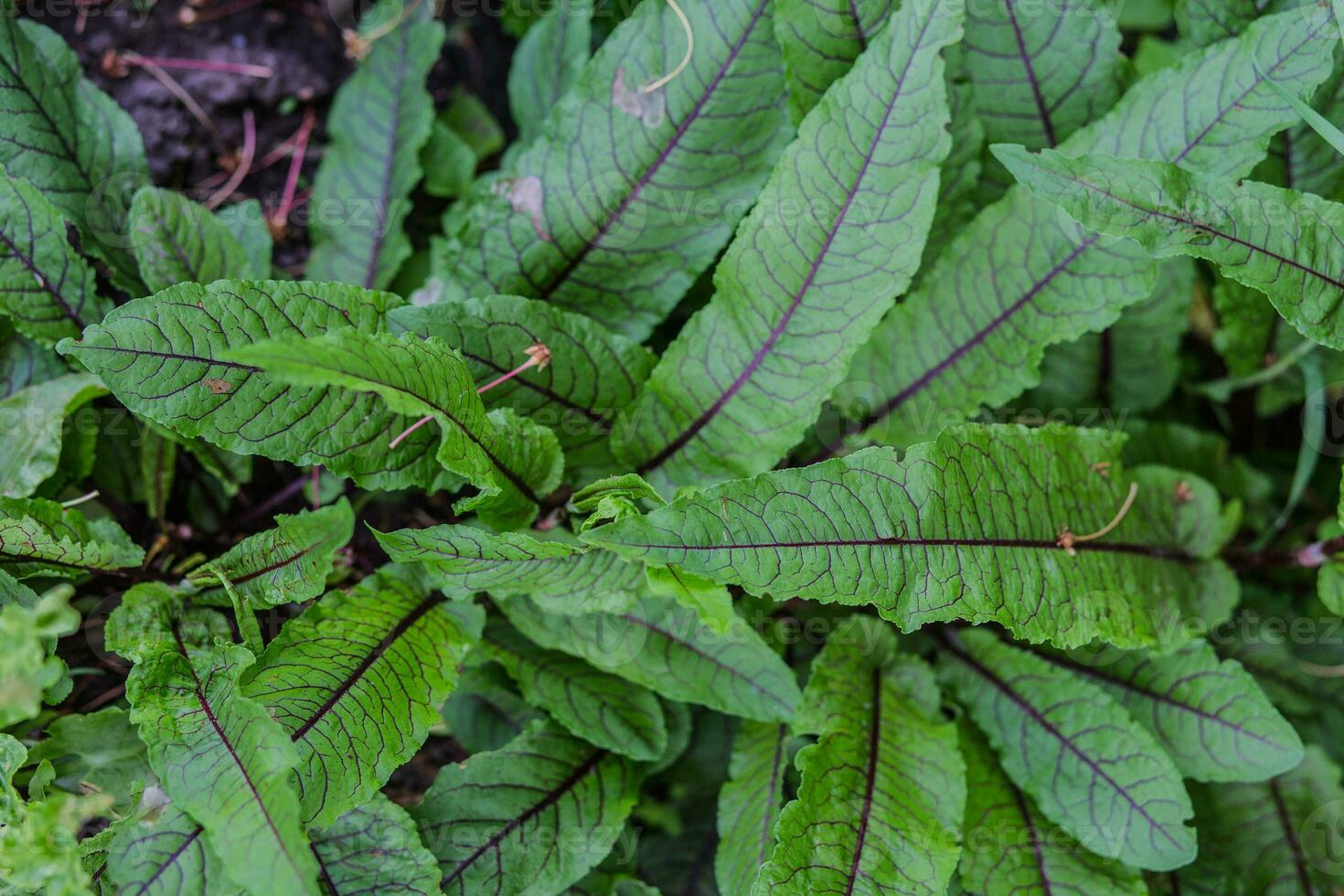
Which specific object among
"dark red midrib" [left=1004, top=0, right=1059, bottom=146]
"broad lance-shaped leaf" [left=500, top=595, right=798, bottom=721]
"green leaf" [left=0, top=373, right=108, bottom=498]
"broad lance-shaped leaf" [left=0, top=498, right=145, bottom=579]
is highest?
"dark red midrib" [left=1004, top=0, right=1059, bottom=146]

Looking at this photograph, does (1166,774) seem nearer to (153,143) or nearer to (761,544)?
(761,544)

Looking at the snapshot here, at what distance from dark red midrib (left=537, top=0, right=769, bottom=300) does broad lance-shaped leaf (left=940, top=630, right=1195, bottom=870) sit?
103 centimetres

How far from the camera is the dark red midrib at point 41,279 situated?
60.7 inches

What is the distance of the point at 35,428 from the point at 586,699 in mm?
1006

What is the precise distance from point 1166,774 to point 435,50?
73.6 inches

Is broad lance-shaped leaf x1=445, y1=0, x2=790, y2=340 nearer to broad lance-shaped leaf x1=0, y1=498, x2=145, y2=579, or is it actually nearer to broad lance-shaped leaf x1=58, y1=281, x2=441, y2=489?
broad lance-shaped leaf x1=58, y1=281, x2=441, y2=489

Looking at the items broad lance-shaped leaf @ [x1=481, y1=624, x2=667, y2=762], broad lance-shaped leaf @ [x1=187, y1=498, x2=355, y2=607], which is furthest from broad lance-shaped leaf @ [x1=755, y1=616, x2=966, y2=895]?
broad lance-shaped leaf @ [x1=187, y1=498, x2=355, y2=607]

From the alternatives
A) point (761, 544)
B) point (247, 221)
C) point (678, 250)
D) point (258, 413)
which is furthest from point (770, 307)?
point (247, 221)

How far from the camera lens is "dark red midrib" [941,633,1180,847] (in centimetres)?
158

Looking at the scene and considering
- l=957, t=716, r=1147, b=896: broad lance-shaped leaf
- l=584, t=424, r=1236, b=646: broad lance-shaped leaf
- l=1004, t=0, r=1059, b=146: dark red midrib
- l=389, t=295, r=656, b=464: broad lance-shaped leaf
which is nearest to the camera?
l=584, t=424, r=1236, b=646: broad lance-shaped leaf

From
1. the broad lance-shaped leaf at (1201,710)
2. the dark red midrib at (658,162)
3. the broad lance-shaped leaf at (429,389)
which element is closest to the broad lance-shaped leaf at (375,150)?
the dark red midrib at (658,162)

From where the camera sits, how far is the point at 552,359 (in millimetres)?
1606

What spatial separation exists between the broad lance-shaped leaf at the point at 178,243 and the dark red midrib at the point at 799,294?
80 cm

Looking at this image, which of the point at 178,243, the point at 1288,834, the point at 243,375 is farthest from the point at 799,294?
the point at 1288,834
